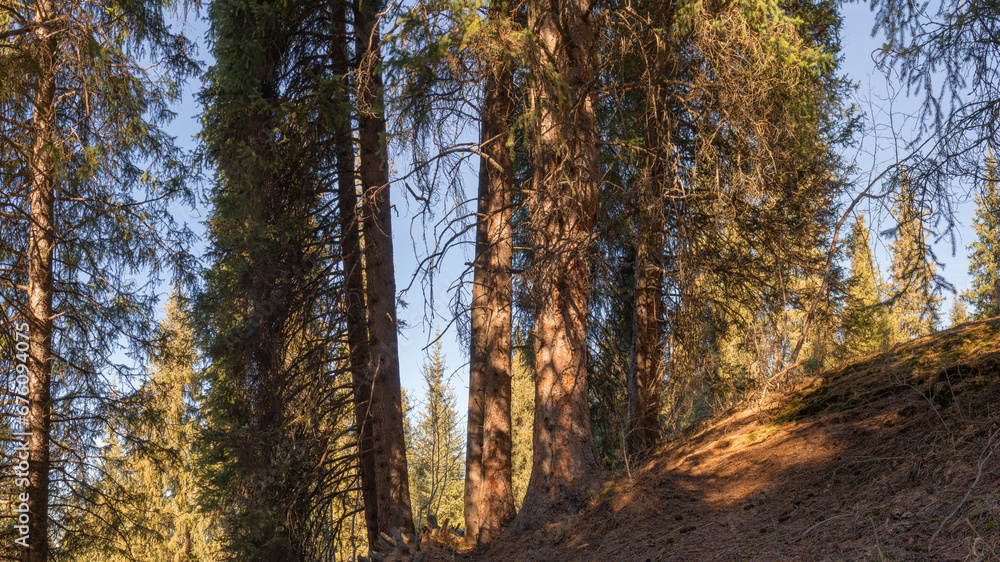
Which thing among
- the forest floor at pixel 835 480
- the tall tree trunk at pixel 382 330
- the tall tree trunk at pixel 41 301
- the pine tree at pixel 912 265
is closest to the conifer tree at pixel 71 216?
the tall tree trunk at pixel 41 301

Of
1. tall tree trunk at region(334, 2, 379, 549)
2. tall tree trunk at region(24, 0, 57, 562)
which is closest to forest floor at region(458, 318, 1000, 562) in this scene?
tall tree trunk at region(334, 2, 379, 549)

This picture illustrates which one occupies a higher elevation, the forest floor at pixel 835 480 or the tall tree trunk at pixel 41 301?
the tall tree trunk at pixel 41 301

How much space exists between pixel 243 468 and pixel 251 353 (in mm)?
1755

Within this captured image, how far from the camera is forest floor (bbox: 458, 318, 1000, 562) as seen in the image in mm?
3469

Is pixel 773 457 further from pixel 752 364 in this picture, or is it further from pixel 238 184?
pixel 238 184

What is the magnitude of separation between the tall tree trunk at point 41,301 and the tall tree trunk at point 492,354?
6.03m

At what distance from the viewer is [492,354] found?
7.66 meters

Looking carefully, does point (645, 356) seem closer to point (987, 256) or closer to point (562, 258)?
point (562, 258)

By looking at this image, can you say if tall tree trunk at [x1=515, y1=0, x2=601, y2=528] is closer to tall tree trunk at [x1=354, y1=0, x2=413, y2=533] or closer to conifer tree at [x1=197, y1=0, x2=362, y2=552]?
tall tree trunk at [x1=354, y1=0, x2=413, y2=533]

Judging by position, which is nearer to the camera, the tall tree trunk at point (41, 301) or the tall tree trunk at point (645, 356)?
the tall tree trunk at point (41, 301)

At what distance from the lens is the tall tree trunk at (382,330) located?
8.56 metres

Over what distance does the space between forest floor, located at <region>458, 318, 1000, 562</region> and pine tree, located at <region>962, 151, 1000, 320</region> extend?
113cm

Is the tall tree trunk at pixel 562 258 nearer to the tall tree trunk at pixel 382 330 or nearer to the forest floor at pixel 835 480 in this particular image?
the forest floor at pixel 835 480

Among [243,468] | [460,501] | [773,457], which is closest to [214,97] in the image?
[243,468]
